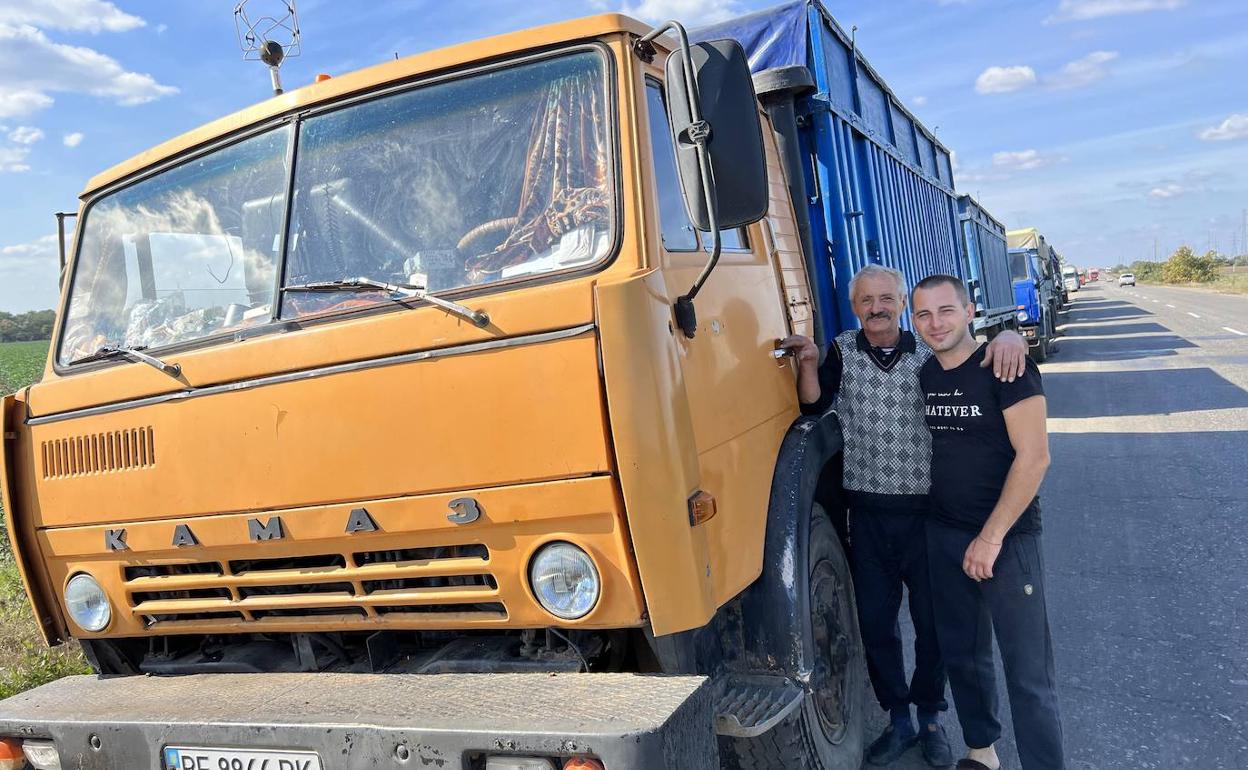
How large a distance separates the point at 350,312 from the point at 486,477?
0.61 meters

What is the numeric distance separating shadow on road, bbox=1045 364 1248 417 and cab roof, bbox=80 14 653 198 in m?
10.1

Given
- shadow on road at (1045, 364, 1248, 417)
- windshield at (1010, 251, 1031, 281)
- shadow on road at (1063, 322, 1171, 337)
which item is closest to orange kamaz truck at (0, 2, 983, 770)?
shadow on road at (1045, 364, 1248, 417)

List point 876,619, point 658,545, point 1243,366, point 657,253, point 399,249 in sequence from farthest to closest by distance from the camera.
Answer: point 1243,366 → point 876,619 → point 399,249 → point 657,253 → point 658,545

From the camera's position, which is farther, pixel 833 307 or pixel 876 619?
pixel 833 307

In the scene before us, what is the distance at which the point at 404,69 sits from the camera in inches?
104

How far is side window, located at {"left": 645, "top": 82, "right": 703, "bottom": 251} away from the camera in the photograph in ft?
8.30

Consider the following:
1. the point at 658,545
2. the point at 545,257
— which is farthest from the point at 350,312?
the point at 658,545

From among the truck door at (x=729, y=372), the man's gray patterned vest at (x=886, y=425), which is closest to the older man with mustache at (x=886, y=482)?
the man's gray patterned vest at (x=886, y=425)

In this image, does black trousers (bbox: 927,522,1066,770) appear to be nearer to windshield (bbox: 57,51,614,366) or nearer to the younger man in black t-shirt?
the younger man in black t-shirt

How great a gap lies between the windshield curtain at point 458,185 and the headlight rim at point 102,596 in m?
1.11

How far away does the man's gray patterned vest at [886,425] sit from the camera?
11.1 ft

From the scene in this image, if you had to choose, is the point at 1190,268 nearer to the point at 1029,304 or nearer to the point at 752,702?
the point at 1029,304

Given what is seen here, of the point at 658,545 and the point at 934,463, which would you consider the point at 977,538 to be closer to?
the point at 934,463

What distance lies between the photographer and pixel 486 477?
2250 mm
